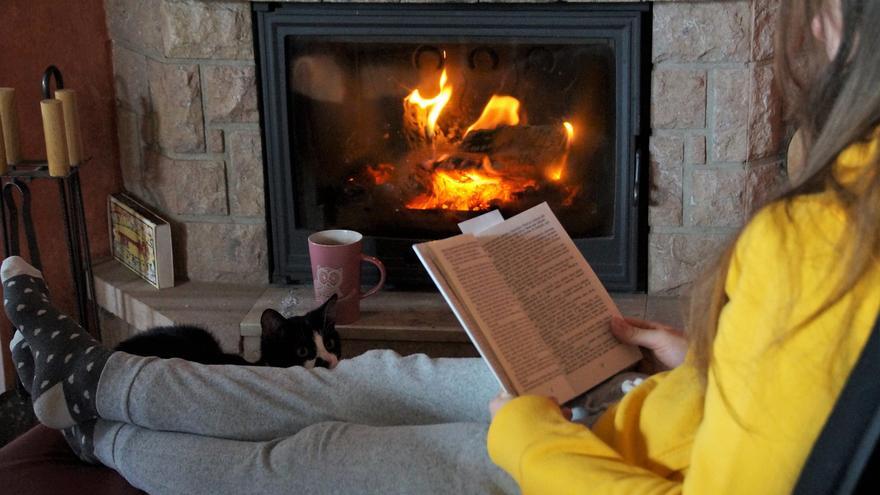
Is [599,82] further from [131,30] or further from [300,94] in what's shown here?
[131,30]

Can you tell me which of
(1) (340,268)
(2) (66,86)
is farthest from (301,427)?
(2) (66,86)

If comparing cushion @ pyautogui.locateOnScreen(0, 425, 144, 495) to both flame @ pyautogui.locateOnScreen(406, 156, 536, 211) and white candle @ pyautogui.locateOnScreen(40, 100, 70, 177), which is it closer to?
white candle @ pyautogui.locateOnScreen(40, 100, 70, 177)

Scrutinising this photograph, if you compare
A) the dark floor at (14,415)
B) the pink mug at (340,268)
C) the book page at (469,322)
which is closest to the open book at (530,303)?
the book page at (469,322)

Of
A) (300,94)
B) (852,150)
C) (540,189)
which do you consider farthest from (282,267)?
(852,150)

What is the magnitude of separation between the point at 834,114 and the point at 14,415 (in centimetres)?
187

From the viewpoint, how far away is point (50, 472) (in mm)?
1470

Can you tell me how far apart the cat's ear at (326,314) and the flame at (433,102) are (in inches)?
18.0

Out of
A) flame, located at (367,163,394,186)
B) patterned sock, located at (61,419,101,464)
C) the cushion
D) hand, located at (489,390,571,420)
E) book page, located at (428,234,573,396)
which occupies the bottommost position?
the cushion

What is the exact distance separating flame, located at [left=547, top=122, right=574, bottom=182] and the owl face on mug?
1.62 ft

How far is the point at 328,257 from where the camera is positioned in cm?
210

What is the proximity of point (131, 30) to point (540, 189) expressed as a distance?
36.2 inches

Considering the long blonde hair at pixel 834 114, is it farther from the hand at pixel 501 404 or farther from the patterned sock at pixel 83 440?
the patterned sock at pixel 83 440

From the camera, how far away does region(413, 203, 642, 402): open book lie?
1.37m

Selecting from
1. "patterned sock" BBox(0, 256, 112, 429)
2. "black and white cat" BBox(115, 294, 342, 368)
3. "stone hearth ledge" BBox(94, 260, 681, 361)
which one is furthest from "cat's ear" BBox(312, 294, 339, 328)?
"patterned sock" BBox(0, 256, 112, 429)
